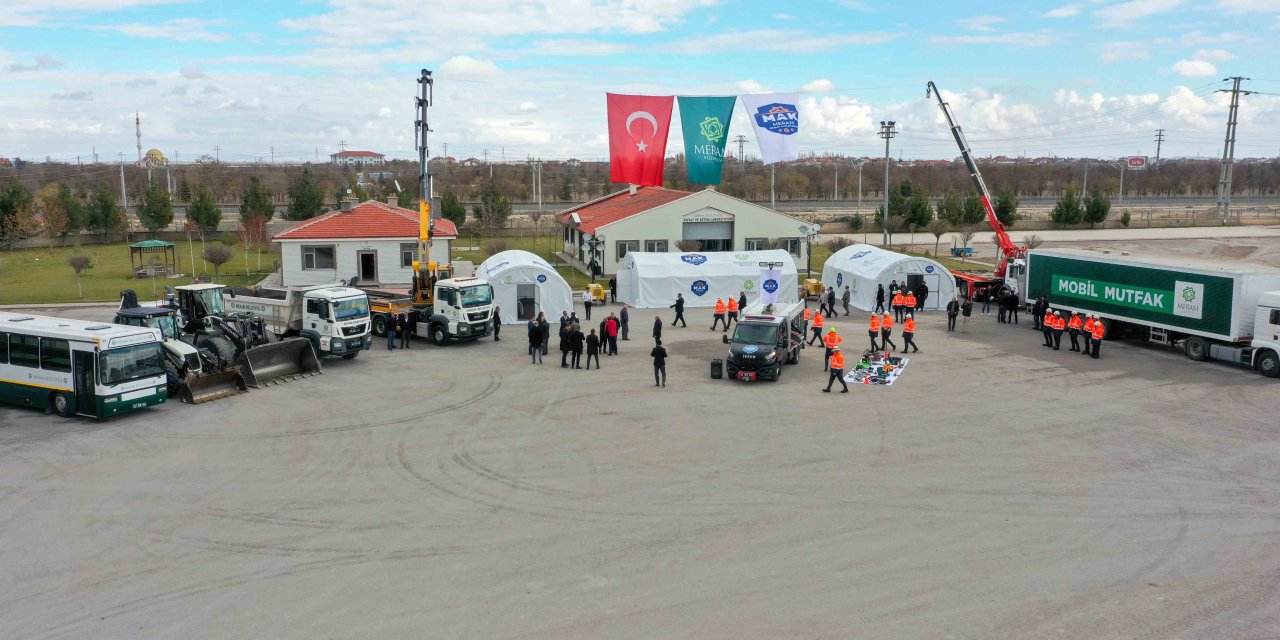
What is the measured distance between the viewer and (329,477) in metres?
15.3

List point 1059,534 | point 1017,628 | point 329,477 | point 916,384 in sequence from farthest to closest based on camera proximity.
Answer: point 916,384, point 329,477, point 1059,534, point 1017,628

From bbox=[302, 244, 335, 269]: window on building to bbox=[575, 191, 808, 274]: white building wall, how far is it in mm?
12317

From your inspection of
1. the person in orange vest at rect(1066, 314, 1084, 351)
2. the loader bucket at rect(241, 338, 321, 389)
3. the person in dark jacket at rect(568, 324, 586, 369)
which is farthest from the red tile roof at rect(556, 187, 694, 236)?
the loader bucket at rect(241, 338, 321, 389)

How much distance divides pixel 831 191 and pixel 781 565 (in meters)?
136

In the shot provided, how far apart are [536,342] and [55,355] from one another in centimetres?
1118

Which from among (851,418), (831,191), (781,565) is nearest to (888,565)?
(781,565)

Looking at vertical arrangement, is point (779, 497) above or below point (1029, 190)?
below

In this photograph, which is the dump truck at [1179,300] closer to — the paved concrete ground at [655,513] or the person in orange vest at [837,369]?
the paved concrete ground at [655,513]

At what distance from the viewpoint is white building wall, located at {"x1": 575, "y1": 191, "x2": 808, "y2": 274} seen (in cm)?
4375

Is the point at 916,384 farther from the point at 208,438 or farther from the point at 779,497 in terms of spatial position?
the point at 208,438

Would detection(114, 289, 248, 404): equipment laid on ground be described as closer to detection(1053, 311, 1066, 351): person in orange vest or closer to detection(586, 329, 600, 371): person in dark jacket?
detection(586, 329, 600, 371): person in dark jacket

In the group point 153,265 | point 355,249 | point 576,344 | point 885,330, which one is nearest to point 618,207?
point 355,249

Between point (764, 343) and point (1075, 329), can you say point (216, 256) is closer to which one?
point (764, 343)

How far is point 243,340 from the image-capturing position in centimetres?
2383
